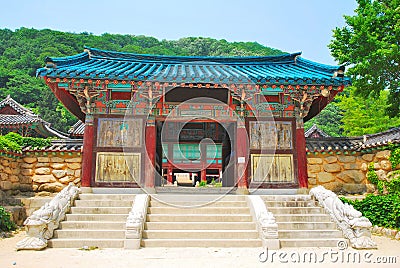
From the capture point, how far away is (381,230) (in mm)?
9062

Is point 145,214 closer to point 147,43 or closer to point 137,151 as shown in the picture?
point 137,151

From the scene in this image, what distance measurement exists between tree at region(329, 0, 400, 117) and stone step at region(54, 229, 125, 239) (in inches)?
509

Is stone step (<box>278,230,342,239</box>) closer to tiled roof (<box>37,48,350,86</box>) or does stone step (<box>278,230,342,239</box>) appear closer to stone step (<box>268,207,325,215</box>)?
stone step (<box>268,207,325,215</box>)

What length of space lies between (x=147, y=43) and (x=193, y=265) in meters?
63.9

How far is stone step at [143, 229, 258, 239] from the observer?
7.48 meters

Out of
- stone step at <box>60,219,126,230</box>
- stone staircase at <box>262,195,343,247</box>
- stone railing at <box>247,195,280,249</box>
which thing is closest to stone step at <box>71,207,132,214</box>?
stone step at <box>60,219,126,230</box>

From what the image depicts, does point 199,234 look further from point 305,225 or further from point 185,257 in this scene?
point 305,225

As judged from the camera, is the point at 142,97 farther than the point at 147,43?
No

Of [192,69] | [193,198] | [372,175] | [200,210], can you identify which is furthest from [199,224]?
[372,175]

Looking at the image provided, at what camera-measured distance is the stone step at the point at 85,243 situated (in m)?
7.11

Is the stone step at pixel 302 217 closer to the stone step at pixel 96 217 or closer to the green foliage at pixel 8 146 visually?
the stone step at pixel 96 217

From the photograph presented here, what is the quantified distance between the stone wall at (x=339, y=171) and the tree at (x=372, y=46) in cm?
488

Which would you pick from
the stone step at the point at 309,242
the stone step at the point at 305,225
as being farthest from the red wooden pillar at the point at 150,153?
the stone step at the point at 309,242

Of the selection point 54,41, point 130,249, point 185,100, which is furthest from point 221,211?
point 54,41
